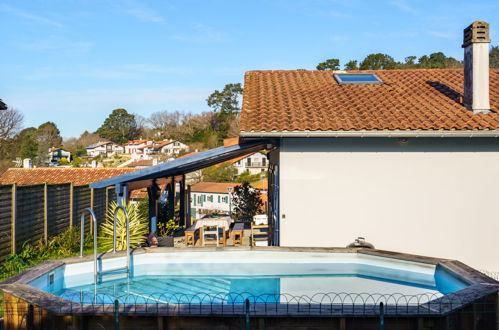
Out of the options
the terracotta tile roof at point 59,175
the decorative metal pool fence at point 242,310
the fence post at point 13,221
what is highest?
the terracotta tile roof at point 59,175

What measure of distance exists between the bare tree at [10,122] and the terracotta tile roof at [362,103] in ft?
197

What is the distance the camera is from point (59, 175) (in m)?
28.8

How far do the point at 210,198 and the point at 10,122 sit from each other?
39.3 metres

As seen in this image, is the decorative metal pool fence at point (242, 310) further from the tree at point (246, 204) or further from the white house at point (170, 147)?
the white house at point (170, 147)

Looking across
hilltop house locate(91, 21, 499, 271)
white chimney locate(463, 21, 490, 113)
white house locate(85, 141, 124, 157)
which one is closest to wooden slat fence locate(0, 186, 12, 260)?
hilltop house locate(91, 21, 499, 271)

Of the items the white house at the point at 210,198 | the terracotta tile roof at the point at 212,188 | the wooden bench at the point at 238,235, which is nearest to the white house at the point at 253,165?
the terracotta tile roof at the point at 212,188

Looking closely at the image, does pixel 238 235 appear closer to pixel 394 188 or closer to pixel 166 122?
pixel 394 188

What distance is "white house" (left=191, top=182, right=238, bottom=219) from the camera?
138 ft

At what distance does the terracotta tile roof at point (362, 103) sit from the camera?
10.3 metres

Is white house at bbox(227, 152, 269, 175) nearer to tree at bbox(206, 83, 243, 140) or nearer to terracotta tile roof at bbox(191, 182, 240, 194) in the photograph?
tree at bbox(206, 83, 243, 140)

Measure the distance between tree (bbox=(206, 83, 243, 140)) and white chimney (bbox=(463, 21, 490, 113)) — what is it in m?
69.2

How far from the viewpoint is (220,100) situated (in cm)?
8381

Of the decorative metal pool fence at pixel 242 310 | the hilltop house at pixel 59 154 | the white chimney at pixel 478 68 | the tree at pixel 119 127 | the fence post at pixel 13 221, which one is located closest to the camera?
the decorative metal pool fence at pixel 242 310

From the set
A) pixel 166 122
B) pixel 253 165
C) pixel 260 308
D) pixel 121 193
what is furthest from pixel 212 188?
pixel 166 122
